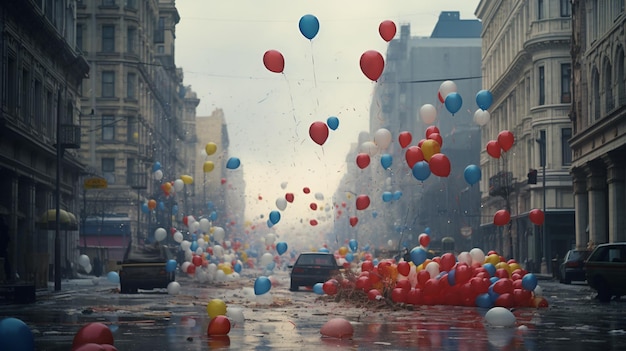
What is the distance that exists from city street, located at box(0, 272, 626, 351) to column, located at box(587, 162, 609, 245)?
18.2 metres

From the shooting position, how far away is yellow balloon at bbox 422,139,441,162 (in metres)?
25.3

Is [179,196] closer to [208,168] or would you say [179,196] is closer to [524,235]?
[524,235]

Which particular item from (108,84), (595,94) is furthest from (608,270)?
(108,84)

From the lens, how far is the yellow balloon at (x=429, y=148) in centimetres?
2528

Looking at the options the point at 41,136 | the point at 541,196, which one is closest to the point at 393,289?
the point at 41,136

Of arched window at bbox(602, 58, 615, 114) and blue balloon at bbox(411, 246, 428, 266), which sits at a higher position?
Answer: arched window at bbox(602, 58, 615, 114)

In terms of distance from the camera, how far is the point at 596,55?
144 ft

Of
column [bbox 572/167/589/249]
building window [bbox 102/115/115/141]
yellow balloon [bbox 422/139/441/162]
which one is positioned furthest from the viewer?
building window [bbox 102/115/115/141]

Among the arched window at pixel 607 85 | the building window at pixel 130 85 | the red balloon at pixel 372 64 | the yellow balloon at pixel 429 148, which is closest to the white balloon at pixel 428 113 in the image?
the yellow balloon at pixel 429 148

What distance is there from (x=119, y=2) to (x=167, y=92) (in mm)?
27708

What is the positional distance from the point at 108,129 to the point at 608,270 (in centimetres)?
5197

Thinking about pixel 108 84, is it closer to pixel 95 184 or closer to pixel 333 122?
pixel 95 184

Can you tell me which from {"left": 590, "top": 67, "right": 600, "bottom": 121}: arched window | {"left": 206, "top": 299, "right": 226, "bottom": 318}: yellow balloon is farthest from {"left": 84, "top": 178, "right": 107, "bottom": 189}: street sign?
{"left": 206, "top": 299, "right": 226, "bottom": 318}: yellow balloon

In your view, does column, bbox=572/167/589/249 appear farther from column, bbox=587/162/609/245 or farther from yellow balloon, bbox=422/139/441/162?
yellow balloon, bbox=422/139/441/162
